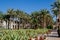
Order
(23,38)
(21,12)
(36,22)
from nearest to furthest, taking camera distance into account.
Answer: (23,38) → (36,22) → (21,12)

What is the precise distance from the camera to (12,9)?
303 feet

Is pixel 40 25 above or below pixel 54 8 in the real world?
below

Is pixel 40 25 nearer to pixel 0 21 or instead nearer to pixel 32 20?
pixel 32 20

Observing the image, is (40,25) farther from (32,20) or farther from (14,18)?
(14,18)

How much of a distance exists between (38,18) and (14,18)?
10426 millimetres

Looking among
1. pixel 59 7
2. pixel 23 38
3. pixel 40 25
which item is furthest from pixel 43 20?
pixel 23 38

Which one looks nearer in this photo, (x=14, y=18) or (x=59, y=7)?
(x=59, y=7)

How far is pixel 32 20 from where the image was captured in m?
91.8

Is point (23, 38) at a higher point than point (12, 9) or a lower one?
lower

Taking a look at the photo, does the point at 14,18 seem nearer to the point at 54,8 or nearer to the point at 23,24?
the point at 23,24

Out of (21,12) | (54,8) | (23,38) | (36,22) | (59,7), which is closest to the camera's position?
(23,38)

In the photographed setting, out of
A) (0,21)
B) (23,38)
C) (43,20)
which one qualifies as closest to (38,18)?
(43,20)

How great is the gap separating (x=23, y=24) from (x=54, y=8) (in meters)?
27.5

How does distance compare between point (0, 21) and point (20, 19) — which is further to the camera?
point (20, 19)
